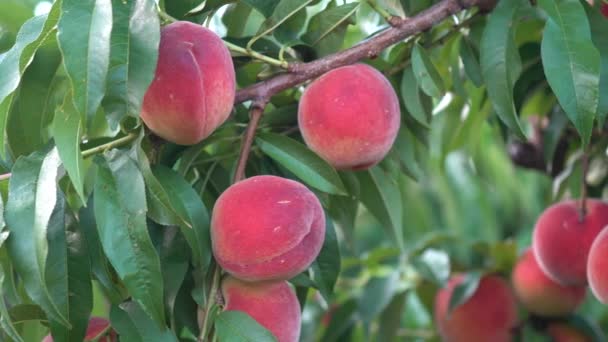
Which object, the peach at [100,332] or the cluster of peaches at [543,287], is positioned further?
the cluster of peaches at [543,287]

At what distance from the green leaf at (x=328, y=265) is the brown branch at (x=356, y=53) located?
0.63ft

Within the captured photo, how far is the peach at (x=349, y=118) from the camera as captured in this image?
1.11 metres

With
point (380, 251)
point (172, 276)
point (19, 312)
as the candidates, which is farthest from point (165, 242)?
point (380, 251)

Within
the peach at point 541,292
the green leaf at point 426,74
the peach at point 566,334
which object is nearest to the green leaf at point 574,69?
the green leaf at point 426,74

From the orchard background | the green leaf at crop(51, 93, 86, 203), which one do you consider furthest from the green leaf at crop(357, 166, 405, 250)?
the green leaf at crop(51, 93, 86, 203)

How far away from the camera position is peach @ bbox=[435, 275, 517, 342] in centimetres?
183

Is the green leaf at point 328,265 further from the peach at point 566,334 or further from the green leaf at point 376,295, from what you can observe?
the peach at point 566,334

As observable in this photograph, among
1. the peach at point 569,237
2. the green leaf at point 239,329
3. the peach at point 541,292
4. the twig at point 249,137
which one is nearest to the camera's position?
the green leaf at point 239,329

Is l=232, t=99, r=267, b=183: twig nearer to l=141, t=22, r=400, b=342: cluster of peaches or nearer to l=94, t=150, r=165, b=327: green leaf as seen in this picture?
l=141, t=22, r=400, b=342: cluster of peaches

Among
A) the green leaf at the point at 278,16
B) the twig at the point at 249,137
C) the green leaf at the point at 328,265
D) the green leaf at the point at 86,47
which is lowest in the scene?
the green leaf at the point at 328,265

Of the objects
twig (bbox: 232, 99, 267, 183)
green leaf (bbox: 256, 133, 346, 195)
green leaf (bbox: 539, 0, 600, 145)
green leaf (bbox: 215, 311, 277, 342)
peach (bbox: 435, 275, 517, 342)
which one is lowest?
peach (bbox: 435, 275, 517, 342)

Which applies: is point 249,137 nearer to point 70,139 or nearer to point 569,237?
point 70,139

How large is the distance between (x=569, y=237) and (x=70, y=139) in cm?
76

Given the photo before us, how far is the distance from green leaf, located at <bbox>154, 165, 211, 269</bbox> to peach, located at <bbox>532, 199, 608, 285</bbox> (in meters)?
0.58
